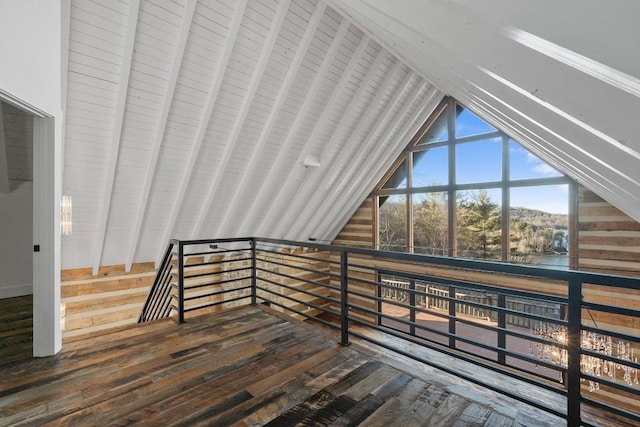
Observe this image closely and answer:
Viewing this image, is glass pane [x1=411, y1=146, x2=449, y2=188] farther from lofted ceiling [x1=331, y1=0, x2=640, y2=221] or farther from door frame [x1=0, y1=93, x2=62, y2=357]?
door frame [x1=0, y1=93, x2=62, y2=357]

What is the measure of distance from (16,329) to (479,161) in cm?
764

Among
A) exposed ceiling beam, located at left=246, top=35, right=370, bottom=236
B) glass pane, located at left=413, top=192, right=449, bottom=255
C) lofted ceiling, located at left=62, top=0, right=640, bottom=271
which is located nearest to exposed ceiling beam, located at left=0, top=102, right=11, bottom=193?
lofted ceiling, located at left=62, top=0, right=640, bottom=271

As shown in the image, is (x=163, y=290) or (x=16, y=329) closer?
(x=16, y=329)

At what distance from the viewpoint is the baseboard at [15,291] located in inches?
197

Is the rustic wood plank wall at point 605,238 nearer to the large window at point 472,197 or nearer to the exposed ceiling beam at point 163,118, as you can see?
the large window at point 472,197

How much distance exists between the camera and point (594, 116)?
3.00 ft

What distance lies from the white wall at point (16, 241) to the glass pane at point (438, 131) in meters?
7.95

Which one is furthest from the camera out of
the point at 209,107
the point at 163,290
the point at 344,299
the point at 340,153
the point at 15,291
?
the point at 340,153

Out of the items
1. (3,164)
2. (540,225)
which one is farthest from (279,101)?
(540,225)

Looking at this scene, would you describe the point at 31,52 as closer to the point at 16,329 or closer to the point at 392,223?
the point at 16,329

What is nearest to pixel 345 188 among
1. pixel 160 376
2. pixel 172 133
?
pixel 172 133

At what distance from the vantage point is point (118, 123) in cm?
338

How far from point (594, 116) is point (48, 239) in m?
3.38

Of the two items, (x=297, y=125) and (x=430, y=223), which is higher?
(x=297, y=125)
